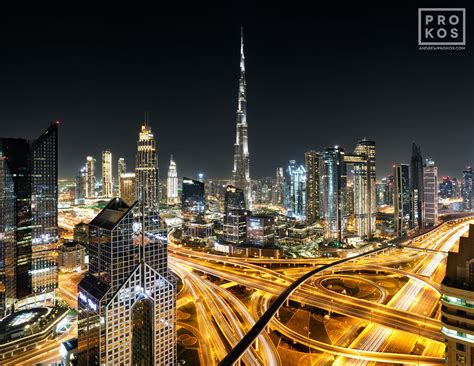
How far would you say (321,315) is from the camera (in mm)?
17766

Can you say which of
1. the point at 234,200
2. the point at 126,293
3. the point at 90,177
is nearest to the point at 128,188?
the point at 90,177

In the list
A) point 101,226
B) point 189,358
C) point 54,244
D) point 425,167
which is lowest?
point 189,358

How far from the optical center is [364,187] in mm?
48250

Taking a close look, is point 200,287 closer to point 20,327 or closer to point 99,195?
point 20,327

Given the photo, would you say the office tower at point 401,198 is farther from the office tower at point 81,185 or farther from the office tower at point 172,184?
the office tower at point 81,185

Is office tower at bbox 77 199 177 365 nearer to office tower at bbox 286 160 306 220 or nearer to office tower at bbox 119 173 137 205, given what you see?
office tower at bbox 119 173 137 205

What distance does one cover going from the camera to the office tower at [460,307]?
8.35m

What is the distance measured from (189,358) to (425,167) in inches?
2108

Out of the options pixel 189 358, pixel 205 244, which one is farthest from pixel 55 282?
pixel 205 244

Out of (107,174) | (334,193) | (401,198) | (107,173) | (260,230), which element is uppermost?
(107,173)

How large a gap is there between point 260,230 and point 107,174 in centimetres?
5816

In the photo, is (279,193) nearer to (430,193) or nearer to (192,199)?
(192,199)

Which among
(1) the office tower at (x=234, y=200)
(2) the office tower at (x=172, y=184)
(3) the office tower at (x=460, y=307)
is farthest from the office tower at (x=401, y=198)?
(2) the office tower at (x=172, y=184)

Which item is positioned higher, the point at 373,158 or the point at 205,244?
the point at 373,158
